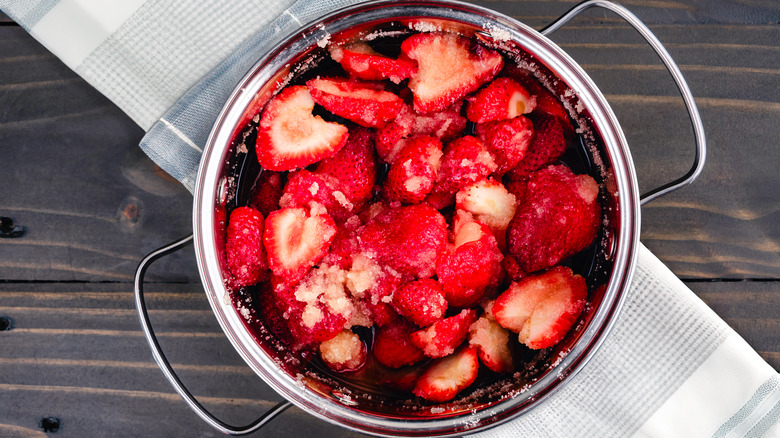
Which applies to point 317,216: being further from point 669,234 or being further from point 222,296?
point 669,234

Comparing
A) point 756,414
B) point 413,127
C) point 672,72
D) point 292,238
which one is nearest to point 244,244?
point 292,238

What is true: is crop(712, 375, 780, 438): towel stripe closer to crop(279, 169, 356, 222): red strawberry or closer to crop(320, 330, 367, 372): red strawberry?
crop(320, 330, 367, 372): red strawberry

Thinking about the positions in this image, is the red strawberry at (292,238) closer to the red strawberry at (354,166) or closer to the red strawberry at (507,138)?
the red strawberry at (354,166)

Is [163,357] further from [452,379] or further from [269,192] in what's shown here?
[452,379]

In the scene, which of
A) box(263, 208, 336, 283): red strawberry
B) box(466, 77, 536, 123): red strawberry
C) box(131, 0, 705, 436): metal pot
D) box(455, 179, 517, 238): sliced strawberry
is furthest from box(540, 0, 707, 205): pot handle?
box(263, 208, 336, 283): red strawberry

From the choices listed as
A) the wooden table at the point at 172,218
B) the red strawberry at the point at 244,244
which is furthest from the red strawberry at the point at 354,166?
the wooden table at the point at 172,218

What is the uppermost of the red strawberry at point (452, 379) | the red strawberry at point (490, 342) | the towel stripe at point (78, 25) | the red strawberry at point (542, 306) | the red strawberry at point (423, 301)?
the towel stripe at point (78, 25)
